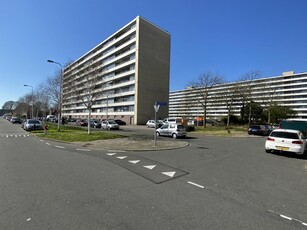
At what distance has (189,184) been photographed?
6.27m

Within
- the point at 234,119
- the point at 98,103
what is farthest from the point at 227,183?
the point at 98,103

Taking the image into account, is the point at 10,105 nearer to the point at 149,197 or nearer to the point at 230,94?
the point at 230,94

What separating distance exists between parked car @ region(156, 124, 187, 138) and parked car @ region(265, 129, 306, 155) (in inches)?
401

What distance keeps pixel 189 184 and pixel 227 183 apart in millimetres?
1179

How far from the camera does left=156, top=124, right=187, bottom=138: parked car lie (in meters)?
22.8

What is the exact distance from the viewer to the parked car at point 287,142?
12094 mm

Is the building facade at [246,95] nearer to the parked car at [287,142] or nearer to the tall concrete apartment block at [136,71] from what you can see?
the tall concrete apartment block at [136,71]

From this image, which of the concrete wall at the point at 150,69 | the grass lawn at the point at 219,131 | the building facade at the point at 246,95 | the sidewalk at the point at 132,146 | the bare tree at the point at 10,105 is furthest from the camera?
the bare tree at the point at 10,105

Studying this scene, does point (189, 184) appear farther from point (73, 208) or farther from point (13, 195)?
point (13, 195)

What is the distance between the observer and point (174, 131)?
75.4 ft

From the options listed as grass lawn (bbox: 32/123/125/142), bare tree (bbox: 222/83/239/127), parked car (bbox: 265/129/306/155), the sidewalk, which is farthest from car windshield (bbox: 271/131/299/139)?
bare tree (bbox: 222/83/239/127)

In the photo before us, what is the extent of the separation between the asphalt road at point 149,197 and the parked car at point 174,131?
1416 cm

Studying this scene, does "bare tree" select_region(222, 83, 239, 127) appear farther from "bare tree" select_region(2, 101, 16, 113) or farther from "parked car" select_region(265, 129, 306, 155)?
"bare tree" select_region(2, 101, 16, 113)

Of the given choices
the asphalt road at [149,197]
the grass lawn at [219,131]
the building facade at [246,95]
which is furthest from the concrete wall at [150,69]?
the asphalt road at [149,197]
